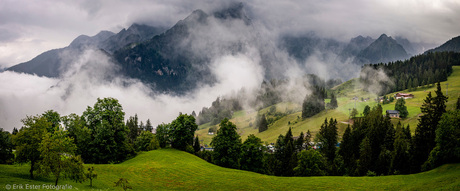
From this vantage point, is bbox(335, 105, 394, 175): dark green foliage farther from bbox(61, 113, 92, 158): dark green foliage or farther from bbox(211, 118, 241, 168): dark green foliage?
bbox(61, 113, 92, 158): dark green foliage

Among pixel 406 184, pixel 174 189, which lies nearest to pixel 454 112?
pixel 406 184

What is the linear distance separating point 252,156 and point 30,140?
52.3 m

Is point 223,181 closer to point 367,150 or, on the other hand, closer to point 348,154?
point 367,150

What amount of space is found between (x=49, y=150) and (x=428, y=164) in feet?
210

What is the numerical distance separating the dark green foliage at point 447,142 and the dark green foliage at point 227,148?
143ft

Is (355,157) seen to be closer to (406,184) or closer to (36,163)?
(406,184)

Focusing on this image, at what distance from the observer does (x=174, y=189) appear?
38.6m

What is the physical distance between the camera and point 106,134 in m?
64.2

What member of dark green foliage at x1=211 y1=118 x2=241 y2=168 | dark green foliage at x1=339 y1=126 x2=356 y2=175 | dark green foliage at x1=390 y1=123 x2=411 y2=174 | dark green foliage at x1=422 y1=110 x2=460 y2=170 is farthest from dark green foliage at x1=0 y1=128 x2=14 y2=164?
dark green foliage at x1=339 y1=126 x2=356 y2=175

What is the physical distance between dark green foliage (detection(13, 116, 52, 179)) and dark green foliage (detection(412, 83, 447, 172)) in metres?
69.2

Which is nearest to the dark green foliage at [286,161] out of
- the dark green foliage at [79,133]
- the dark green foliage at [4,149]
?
the dark green foliage at [79,133]

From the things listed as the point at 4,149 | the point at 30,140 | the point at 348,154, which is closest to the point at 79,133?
the point at 4,149

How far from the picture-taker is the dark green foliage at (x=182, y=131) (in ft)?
275

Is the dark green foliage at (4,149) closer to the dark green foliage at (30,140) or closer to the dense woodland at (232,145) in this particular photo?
the dense woodland at (232,145)
